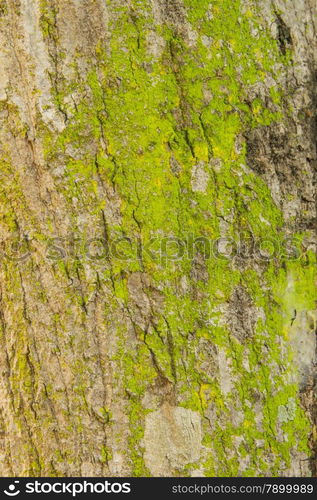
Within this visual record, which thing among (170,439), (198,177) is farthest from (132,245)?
(170,439)

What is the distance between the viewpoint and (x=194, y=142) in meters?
1.57

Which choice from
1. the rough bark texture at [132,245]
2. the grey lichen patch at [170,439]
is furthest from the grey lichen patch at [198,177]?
the grey lichen patch at [170,439]

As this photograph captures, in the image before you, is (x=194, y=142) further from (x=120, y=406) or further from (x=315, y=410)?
(x=315, y=410)

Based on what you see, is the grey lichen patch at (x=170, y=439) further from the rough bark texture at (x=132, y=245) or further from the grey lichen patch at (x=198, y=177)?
the grey lichen patch at (x=198, y=177)

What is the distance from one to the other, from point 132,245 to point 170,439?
1.95 ft

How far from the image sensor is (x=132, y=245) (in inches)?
60.9

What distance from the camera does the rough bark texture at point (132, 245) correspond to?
5.06 feet

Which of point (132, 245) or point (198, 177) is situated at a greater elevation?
point (198, 177)

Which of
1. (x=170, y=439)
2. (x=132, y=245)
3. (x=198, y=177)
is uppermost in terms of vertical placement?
(x=198, y=177)

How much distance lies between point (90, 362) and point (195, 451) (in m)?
0.42

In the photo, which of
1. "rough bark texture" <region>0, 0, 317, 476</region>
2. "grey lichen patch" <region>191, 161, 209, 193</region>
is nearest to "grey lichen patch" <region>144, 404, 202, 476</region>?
"rough bark texture" <region>0, 0, 317, 476</region>

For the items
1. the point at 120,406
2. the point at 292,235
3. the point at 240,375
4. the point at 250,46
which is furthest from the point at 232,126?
the point at 120,406

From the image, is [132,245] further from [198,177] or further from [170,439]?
[170,439]

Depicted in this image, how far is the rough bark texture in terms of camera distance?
1.54 m
